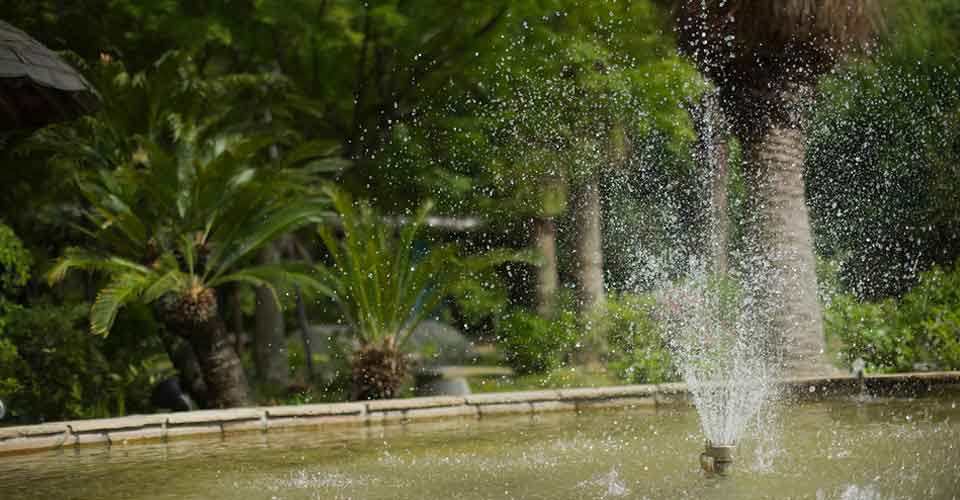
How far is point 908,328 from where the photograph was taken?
13539 millimetres

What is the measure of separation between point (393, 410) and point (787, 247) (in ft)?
18.2

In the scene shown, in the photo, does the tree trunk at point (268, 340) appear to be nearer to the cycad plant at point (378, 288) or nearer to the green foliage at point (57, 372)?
the green foliage at point (57, 372)

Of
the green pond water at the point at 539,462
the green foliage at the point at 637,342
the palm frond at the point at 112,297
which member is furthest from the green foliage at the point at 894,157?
the palm frond at the point at 112,297

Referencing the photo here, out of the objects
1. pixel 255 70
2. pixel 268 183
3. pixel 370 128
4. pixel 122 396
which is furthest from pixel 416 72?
pixel 122 396

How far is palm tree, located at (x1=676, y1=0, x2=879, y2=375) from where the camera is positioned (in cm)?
1302

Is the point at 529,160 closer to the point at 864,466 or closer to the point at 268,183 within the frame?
the point at 268,183

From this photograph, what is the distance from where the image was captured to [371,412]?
1077cm

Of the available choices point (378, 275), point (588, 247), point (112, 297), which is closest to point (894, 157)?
point (588, 247)

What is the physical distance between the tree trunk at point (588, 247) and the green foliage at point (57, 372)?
21.2ft

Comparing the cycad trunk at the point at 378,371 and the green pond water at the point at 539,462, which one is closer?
the green pond water at the point at 539,462

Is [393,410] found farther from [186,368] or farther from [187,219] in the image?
Result: [186,368]

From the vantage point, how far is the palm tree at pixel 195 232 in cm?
1217

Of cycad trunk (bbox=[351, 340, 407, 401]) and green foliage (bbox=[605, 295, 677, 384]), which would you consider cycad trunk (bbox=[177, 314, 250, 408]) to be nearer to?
cycad trunk (bbox=[351, 340, 407, 401])

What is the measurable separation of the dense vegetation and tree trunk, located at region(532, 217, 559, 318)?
0.15 feet
